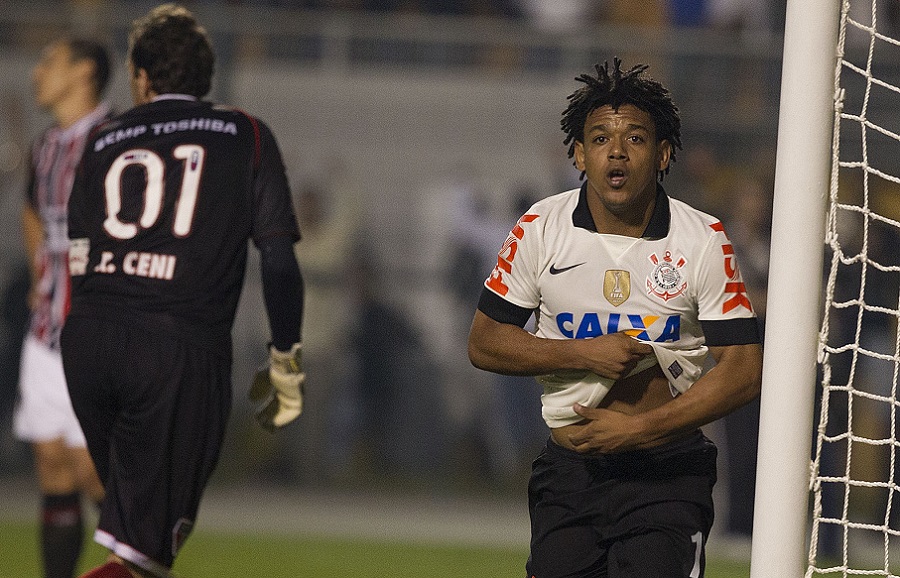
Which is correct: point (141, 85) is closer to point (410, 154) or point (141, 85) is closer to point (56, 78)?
point (56, 78)

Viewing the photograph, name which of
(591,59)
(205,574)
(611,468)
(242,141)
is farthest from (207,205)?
(591,59)

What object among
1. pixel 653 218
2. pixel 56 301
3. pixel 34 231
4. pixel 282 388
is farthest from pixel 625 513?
pixel 34 231

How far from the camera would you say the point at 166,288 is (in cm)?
446

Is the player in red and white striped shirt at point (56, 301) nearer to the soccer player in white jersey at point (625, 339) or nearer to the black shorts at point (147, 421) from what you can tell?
the black shorts at point (147, 421)

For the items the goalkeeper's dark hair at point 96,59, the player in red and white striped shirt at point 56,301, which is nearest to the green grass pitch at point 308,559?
the player in red and white striped shirt at point 56,301

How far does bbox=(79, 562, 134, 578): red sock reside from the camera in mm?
4165

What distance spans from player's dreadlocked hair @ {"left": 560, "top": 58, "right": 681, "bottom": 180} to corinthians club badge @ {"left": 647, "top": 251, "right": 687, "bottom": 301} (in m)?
0.31

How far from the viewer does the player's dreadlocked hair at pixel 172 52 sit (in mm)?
4730

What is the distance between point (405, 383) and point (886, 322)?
351 cm

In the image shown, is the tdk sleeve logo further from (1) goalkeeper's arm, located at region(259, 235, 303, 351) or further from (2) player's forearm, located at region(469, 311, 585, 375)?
(1) goalkeeper's arm, located at region(259, 235, 303, 351)

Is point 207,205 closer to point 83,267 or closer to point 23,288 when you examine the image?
point 83,267

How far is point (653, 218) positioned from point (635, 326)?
1.00ft

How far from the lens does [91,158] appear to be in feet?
15.4

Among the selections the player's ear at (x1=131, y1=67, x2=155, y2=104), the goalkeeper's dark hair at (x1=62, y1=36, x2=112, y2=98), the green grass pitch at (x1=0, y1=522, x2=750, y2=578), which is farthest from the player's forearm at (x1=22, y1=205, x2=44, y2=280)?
the player's ear at (x1=131, y1=67, x2=155, y2=104)
